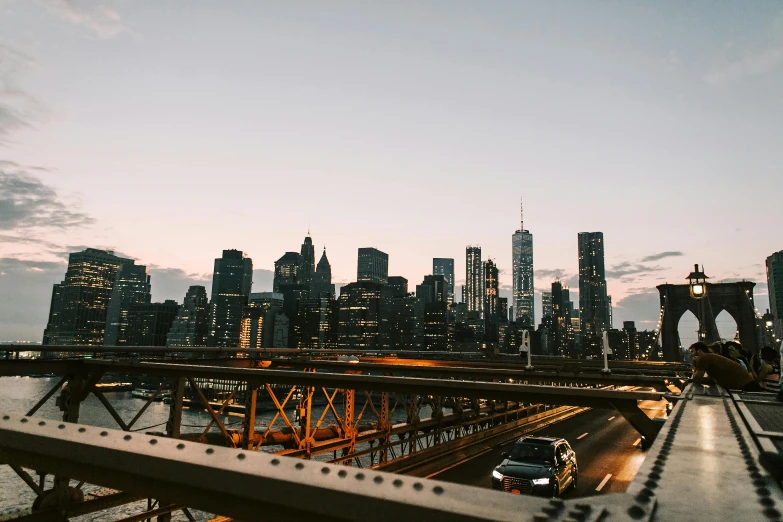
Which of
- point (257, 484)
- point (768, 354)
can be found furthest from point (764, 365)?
point (257, 484)

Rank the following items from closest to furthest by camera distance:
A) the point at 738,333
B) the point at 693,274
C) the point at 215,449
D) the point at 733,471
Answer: the point at 215,449, the point at 733,471, the point at 693,274, the point at 738,333

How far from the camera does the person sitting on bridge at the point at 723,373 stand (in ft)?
31.8

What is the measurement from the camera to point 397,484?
1459 millimetres

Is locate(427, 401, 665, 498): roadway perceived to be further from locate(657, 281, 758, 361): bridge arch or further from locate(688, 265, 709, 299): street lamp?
locate(657, 281, 758, 361): bridge arch

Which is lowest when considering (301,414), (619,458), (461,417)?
(619,458)

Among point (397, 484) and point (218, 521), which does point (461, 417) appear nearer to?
point (218, 521)

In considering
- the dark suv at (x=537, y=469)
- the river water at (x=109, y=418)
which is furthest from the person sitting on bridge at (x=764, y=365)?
the river water at (x=109, y=418)

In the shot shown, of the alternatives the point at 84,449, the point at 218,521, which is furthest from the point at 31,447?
the point at 218,521

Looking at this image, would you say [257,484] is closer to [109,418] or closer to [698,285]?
[698,285]

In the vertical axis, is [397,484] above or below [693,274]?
below

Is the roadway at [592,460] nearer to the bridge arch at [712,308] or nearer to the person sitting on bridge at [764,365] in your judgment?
the person sitting on bridge at [764,365]

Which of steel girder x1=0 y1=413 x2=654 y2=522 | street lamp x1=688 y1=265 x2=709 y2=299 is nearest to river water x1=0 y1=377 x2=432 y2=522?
steel girder x1=0 y1=413 x2=654 y2=522

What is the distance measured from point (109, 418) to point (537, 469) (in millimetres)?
107178

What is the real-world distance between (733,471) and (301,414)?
1129 centimetres
